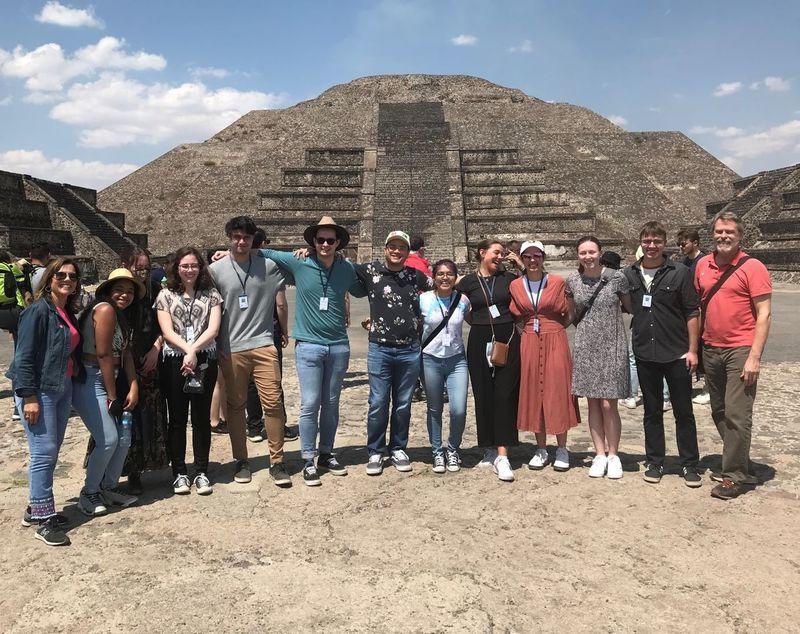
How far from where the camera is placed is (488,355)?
463cm

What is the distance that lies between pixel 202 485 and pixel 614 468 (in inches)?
121

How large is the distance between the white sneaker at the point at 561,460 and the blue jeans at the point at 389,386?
4.02 ft

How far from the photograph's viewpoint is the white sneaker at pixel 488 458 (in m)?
4.79

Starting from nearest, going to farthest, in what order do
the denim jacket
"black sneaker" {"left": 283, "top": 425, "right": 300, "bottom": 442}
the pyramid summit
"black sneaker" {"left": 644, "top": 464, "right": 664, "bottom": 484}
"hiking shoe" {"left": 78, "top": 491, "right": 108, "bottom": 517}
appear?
the denim jacket < "hiking shoe" {"left": 78, "top": 491, "right": 108, "bottom": 517} < "black sneaker" {"left": 644, "top": 464, "right": 664, "bottom": 484} < "black sneaker" {"left": 283, "top": 425, "right": 300, "bottom": 442} < the pyramid summit

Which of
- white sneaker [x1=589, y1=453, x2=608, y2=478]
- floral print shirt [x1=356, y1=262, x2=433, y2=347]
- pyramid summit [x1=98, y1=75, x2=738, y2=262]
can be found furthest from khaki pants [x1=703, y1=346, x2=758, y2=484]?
pyramid summit [x1=98, y1=75, x2=738, y2=262]

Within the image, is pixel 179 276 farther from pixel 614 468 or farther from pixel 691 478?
pixel 691 478

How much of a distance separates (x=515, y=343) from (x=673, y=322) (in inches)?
45.3

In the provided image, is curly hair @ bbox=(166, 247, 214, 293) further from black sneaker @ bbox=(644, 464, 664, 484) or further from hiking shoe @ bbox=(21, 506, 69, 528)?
black sneaker @ bbox=(644, 464, 664, 484)

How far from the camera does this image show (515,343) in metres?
4.64

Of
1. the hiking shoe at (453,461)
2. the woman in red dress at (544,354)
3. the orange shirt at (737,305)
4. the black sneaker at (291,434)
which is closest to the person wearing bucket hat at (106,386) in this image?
the black sneaker at (291,434)

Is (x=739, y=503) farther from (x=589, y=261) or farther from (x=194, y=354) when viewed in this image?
(x=194, y=354)

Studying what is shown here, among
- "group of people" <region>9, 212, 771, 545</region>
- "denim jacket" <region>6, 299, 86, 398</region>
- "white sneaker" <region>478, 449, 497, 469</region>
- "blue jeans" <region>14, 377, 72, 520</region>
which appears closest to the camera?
"denim jacket" <region>6, 299, 86, 398</region>

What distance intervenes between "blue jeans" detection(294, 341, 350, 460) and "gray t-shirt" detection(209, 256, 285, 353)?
1.09 feet

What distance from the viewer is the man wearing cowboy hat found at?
4453mm
